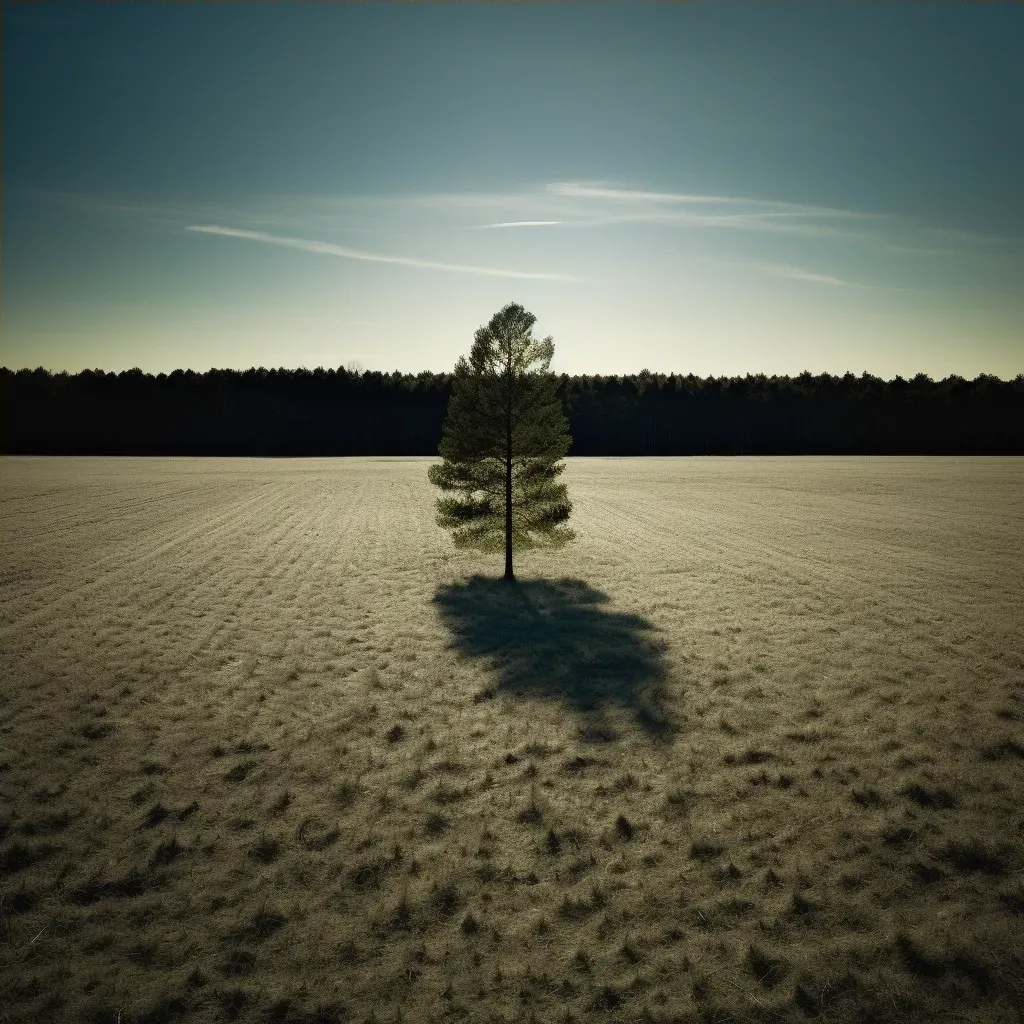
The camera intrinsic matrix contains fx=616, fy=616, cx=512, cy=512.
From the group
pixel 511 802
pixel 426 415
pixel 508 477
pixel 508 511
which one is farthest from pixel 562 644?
pixel 426 415

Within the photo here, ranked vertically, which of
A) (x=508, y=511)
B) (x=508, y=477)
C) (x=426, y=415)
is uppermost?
(x=426, y=415)

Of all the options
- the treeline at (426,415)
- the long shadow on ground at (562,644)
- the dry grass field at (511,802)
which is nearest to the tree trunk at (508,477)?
the long shadow on ground at (562,644)

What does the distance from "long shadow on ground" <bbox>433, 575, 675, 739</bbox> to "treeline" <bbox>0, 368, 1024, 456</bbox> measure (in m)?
91.9

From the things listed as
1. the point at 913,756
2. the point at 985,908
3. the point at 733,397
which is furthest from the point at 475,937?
the point at 733,397

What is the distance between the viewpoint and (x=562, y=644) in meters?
13.2

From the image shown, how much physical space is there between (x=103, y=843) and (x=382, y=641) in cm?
694

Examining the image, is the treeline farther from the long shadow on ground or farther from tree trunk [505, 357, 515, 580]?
the long shadow on ground

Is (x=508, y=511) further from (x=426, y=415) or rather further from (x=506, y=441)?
(x=426, y=415)

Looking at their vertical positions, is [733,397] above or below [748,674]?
above

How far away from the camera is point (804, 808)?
7180 mm

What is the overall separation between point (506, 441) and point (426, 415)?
9799cm

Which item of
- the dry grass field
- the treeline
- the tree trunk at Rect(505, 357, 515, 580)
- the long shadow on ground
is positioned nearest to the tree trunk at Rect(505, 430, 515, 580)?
the tree trunk at Rect(505, 357, 515, 580)

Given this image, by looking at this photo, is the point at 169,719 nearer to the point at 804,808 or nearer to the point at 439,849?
the point at 439,849

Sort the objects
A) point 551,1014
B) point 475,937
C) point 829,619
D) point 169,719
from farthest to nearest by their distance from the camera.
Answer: point 829,619, point 169,719, point 475,937, point 551,1014
